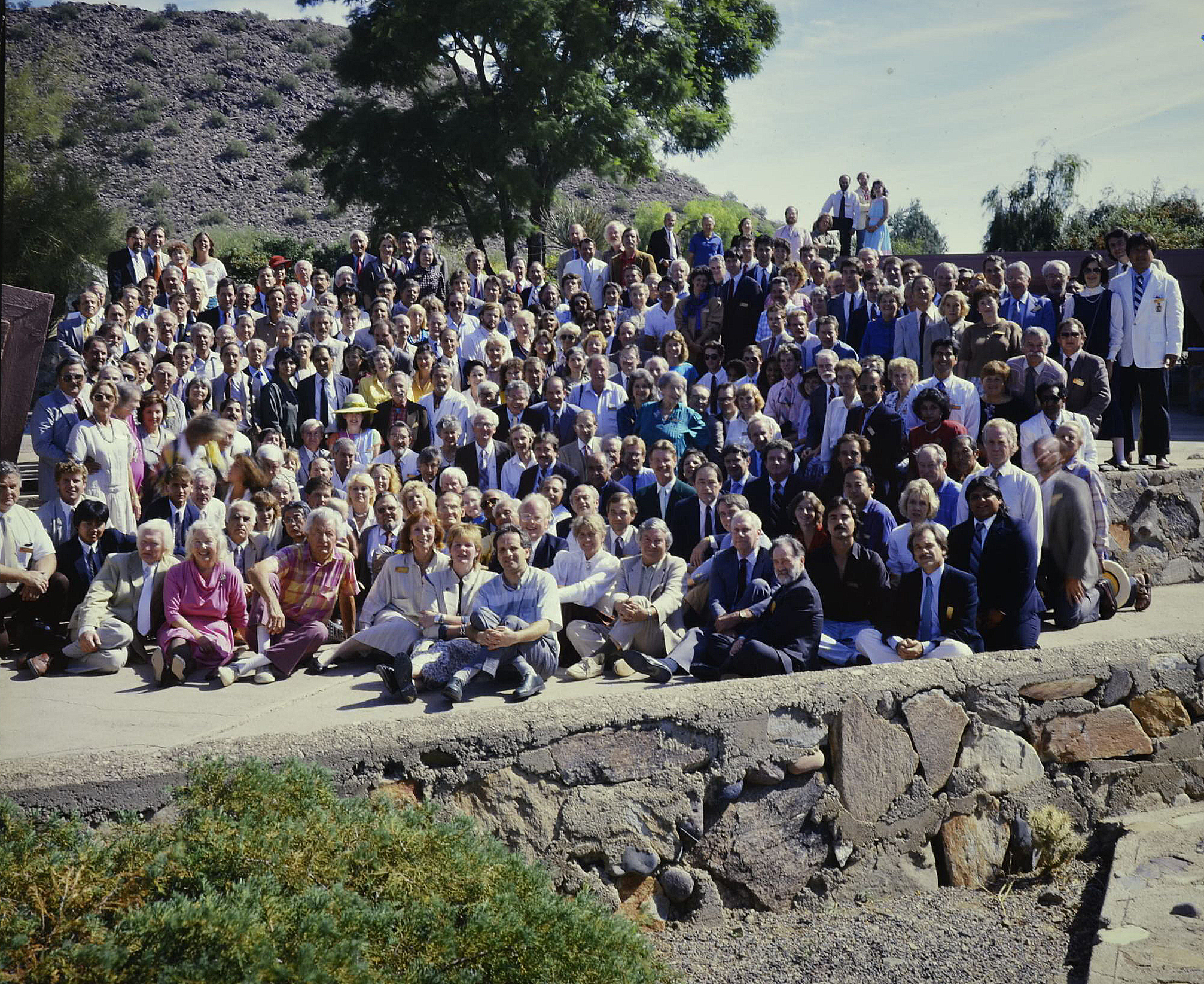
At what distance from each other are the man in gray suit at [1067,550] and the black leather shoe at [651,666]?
2.69 meters

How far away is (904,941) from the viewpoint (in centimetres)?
531

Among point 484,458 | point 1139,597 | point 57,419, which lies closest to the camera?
point 57,419

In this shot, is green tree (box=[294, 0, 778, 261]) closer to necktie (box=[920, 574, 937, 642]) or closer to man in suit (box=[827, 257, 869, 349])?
man in suit (box=[827, 257, 869, 349])

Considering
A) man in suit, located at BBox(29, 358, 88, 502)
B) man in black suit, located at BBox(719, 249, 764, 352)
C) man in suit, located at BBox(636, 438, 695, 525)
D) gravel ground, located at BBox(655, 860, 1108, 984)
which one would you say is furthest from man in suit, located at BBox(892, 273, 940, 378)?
man in suit, located at BBox(29, 358, 88, 502)

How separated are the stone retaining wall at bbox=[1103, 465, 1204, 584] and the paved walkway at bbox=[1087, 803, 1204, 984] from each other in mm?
3554

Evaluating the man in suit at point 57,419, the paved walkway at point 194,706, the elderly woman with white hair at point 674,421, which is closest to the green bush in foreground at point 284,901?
the paved walkway at point 194,706

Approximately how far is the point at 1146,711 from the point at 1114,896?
136 cm

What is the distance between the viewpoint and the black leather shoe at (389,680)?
583 centimetres

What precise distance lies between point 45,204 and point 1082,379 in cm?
1703

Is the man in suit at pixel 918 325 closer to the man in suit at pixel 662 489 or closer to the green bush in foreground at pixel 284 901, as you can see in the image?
the man in suit at pixel 662 489

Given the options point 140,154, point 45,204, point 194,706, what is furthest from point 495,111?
point 140,154

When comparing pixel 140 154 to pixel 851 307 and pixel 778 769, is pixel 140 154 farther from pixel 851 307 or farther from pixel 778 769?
pixel 778 769

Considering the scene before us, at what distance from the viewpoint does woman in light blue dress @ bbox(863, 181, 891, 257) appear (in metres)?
15.5

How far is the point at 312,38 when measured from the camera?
217 ft
